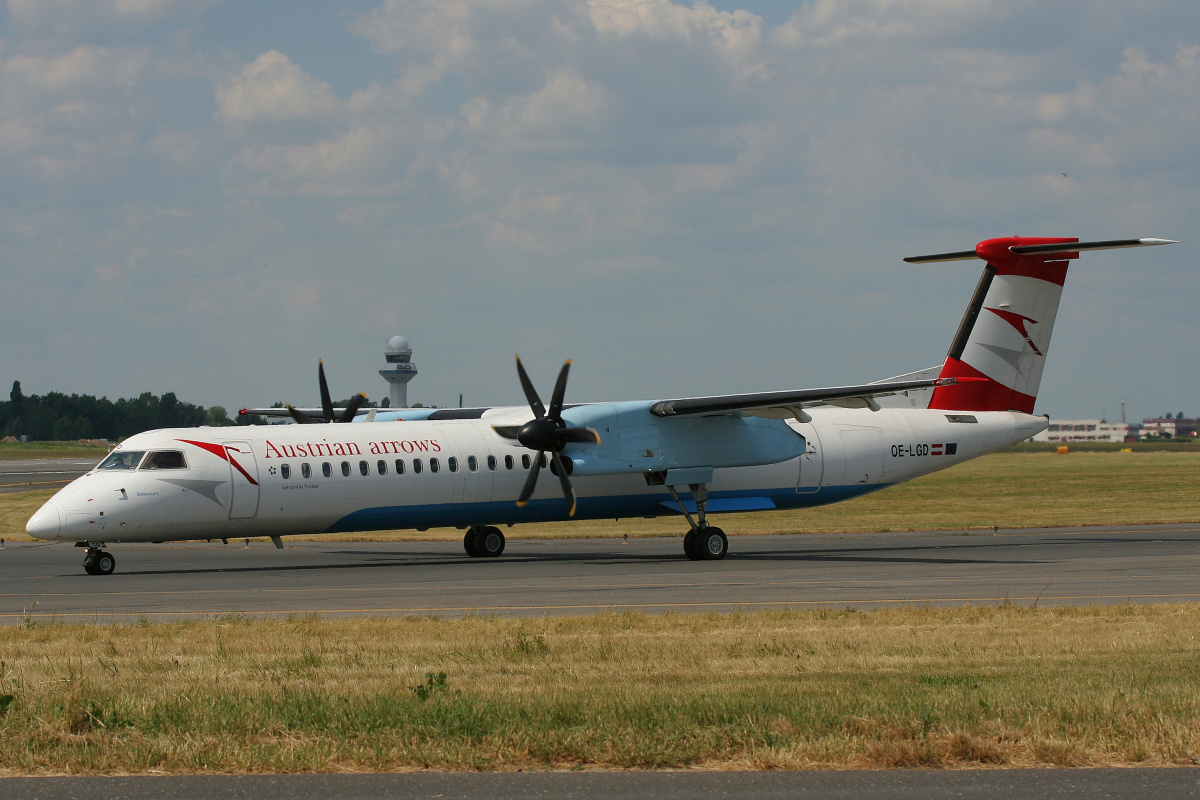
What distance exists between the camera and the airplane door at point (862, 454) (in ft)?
105

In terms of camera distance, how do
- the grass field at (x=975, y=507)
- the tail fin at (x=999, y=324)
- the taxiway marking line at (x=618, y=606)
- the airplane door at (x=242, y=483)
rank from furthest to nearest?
the grass field at (x=975, y=507)
the tail fin at (x=999, y=324)
the airplane door at (x=242, y=483)
the taxiway marking line at (x=618, y=606)

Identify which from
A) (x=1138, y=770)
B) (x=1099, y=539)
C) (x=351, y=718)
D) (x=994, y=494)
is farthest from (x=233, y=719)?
(x=994, y=494)

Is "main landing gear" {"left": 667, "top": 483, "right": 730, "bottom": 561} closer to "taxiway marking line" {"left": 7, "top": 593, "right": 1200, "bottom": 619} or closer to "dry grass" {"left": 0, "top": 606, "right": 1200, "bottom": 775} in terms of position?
"taxiway marking line" {"left": 7, "top": 593, "right": 1200, "bottom": 619}

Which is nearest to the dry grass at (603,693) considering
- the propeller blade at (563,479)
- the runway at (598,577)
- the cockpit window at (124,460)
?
the runway at (598,577)

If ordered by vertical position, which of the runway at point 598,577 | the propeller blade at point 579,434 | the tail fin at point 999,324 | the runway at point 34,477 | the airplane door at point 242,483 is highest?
the tail fin at point 999,324

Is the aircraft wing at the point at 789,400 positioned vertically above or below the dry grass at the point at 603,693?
above

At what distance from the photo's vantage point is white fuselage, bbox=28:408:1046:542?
25.1 m

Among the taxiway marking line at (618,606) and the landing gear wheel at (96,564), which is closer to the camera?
the taxiway marking line at (618,606)

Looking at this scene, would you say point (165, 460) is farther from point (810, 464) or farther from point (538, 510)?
point (810, 464)

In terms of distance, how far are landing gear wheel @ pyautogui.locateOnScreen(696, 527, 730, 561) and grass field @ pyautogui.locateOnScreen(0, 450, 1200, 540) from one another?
1003 centimetres

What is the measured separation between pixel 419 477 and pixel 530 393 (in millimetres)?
3230

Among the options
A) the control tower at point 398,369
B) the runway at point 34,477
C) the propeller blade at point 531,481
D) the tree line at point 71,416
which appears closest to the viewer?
the propeller blade at point 531,481

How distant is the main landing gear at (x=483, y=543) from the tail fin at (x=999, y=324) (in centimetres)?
1272

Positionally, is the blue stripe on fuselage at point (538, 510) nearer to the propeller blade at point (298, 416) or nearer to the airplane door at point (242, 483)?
the airplane door at point (242, 483)
